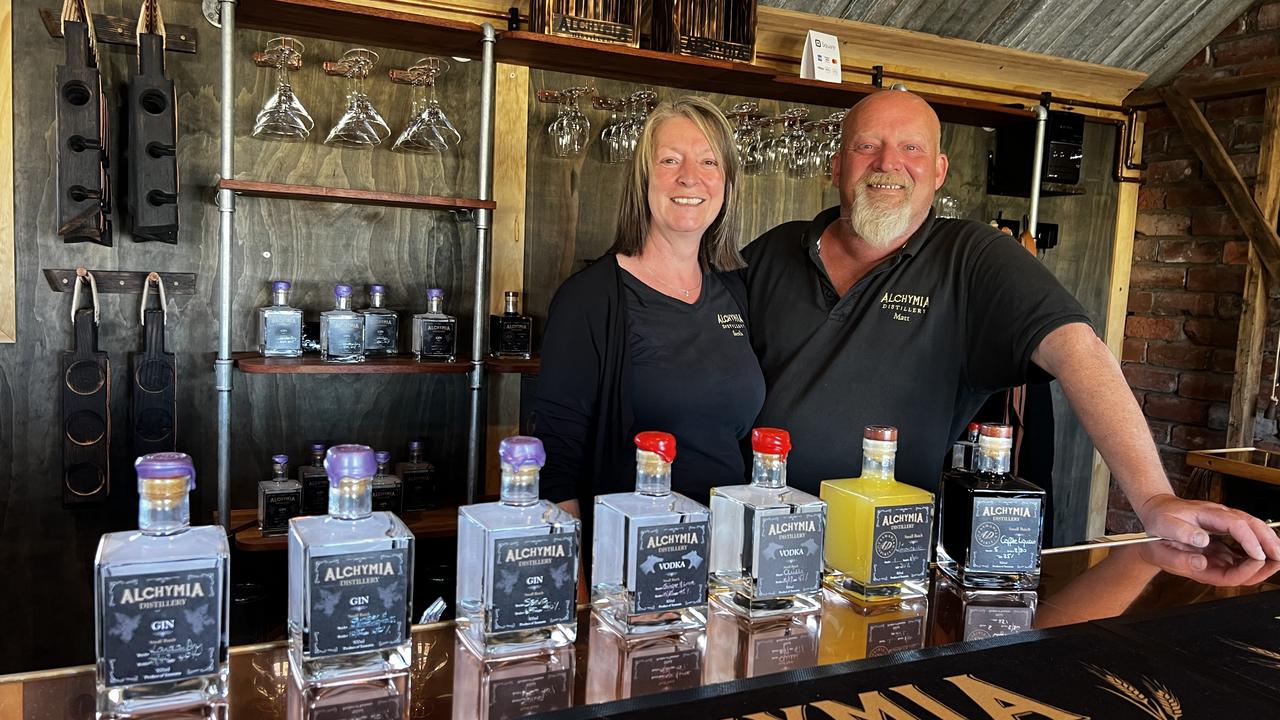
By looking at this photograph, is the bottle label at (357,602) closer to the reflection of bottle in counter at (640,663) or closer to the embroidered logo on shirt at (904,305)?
the reflection of bottle in counter at (640,663)

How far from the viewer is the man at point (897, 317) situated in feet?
5.35

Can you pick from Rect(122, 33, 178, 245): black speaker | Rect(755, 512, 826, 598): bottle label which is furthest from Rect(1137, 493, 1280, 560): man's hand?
Rect(122, 33, 178, 245): black speaker

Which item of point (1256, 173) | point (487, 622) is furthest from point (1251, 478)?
point (487, 622)

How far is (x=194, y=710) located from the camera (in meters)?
0.74

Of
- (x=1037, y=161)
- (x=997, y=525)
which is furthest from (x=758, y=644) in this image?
(x=1037, y=161)

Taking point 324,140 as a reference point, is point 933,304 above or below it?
below

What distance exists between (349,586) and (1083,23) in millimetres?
3505

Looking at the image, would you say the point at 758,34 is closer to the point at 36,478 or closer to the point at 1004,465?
the point at 1004,465

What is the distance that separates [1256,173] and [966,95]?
39.0 inches

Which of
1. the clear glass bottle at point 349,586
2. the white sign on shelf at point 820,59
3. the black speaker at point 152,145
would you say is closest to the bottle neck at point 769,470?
the clear glass bottle at point 349,586

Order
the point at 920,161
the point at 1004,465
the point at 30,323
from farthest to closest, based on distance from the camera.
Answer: the point at 30,323, the point at 920,161, the point at 1004,465

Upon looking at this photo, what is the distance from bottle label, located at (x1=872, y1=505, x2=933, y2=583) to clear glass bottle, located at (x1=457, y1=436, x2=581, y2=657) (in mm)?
356

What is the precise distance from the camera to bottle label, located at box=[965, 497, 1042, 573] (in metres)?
1.12

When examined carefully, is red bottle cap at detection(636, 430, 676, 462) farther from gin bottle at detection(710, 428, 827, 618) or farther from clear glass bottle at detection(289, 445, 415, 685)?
clear glass bottle at detection(289, 445, 415, 685)
